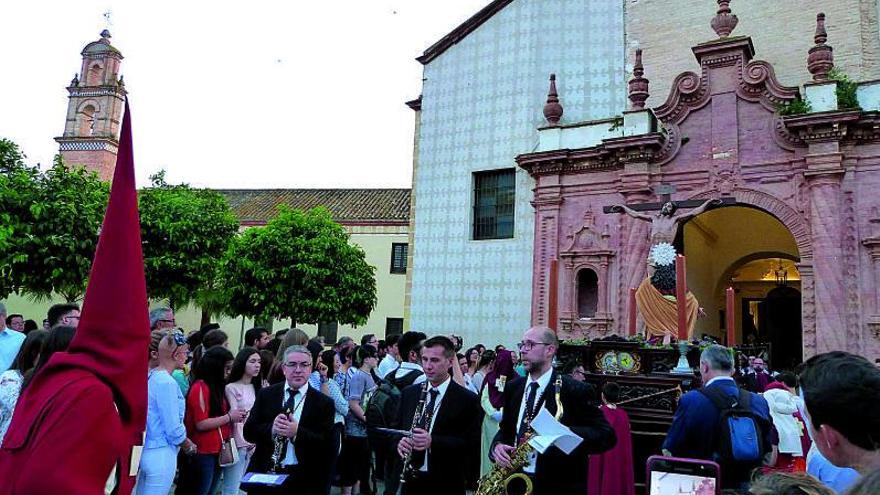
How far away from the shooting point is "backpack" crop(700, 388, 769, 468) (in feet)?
17.2

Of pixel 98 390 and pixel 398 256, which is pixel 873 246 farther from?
pixel 398 256

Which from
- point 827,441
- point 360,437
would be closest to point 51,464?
point 827,441

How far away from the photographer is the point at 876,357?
507 inches

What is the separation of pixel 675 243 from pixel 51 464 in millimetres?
15887

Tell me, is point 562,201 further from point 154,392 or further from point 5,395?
point 5,395

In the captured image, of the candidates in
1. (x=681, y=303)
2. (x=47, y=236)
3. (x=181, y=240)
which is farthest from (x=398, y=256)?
(x=681, y=303)

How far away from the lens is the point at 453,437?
4.79m

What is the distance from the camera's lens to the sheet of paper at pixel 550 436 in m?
4.14

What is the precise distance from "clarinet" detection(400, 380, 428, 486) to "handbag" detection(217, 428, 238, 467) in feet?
6.51

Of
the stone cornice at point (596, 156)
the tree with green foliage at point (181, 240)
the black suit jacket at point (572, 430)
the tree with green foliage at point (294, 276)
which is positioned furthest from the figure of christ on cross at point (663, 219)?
the tree with green foliage at point (181, 240)

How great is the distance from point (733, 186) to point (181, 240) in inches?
690

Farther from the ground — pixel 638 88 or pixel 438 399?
pixel 638 88

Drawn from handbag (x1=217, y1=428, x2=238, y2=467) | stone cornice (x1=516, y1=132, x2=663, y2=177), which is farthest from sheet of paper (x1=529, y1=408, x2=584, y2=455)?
stone cornice (x1=516, y1=132, x2=663, y2=177)

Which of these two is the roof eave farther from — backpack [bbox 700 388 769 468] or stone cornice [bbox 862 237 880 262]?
backpack [bbox 700 388 769 468]
